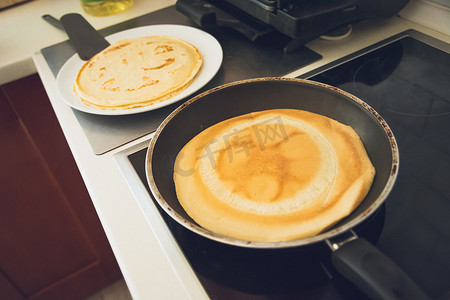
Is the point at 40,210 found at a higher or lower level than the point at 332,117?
lower

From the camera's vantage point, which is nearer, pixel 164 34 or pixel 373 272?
pixel 373 272

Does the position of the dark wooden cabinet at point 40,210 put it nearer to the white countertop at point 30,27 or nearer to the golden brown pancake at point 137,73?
the white countertop at point 30,27

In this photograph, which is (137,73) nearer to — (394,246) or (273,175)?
(273,175)

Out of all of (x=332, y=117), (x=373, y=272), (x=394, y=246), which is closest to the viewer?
(x=373, y=272)

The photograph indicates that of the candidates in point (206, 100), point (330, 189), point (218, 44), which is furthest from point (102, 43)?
point (330, 189)

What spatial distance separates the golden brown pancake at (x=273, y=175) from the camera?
0.40m

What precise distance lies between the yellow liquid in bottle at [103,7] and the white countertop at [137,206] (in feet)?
0.91

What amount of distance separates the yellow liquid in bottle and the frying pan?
0.68 meters

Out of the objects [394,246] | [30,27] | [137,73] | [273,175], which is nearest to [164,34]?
[137,73]

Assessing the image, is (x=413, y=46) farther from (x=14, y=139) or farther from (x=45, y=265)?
(x=45, y=265)

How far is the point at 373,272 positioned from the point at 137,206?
0.32 m

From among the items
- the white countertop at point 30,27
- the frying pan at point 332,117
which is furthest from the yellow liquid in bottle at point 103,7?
the frying pan at point 332,117

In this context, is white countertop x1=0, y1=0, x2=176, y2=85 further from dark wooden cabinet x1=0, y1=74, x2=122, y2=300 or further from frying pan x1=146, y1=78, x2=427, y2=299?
frying pan x1=146, y1=78, x2=427, y2=299

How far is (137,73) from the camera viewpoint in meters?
0.72
